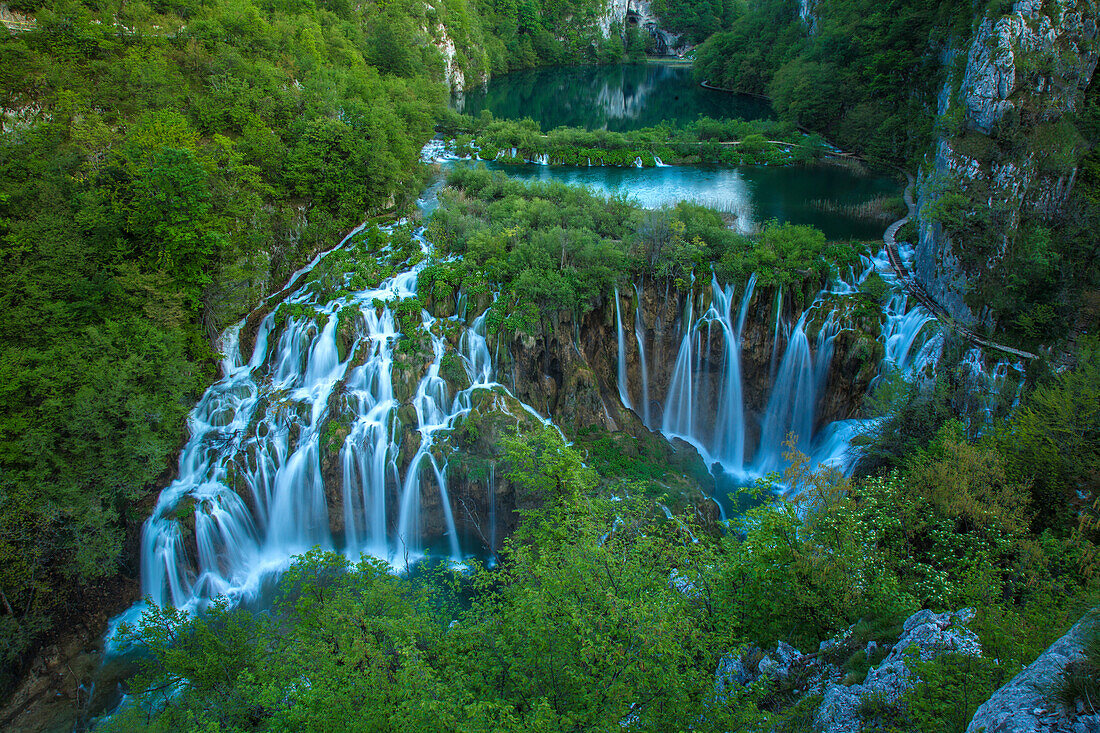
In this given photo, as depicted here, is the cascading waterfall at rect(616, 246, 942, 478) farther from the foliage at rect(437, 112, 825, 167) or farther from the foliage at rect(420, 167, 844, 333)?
the foliage at rect(437, 112, 825, 167)

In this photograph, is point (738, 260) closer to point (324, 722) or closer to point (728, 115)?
point (324, 722)

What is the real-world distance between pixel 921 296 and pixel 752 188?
1865cm

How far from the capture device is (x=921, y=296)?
2242 centimetres

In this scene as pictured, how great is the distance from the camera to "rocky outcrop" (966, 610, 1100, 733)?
491 centimetres

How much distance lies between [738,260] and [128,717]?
22.9 m

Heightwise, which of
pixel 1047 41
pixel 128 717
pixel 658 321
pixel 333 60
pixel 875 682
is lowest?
pixel 128 717

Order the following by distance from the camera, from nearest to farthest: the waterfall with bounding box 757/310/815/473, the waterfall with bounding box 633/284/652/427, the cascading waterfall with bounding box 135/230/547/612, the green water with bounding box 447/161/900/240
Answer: the cascading waterfall with bounding box 135/230/547/612 → the waterfall with bounding box 757/310/815/473 → the waterfall with bounding box 633/284/652/427 → the green water with bounding box 447/161/900/240

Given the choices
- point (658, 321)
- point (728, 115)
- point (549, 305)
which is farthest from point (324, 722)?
point (728, 115)

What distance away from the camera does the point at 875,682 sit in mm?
7160

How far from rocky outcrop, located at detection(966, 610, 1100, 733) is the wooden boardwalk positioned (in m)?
17.4

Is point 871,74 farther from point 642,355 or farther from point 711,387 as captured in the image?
point 642,355

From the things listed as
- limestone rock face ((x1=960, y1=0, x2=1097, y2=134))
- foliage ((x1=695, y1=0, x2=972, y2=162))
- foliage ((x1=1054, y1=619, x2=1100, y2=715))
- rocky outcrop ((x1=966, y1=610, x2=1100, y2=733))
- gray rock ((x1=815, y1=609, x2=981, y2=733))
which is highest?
foliage ((x1=695, y1=0, x2=972, y2=162))

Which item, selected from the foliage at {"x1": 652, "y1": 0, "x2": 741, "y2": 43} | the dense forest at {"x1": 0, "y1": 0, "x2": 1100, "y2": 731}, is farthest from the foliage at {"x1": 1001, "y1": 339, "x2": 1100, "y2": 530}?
the foliage at {"x1": 652, "y1": 0, "x2": 741, "y2": 43}

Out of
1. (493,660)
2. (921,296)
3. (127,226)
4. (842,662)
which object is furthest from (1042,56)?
(127,226)
